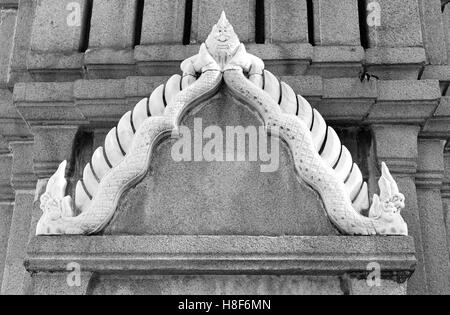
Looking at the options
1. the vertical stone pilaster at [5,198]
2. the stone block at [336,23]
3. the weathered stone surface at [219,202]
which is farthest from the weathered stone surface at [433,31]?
the vertical stone pilaster at [5,198]

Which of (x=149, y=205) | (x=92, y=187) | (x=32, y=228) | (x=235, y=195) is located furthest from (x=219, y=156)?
(x=32, y=228)

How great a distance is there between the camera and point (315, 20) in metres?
4.74

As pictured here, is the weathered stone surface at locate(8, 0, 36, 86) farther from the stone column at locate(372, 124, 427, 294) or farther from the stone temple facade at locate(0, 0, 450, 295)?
the stone column at locate(372, 124, 427, 294)

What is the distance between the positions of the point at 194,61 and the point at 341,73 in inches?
43.9

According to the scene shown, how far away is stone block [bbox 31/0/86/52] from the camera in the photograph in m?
4.80

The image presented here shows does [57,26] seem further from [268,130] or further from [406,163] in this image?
[406,163]

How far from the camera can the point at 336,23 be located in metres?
4.70

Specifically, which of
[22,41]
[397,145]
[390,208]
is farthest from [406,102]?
[22,41]

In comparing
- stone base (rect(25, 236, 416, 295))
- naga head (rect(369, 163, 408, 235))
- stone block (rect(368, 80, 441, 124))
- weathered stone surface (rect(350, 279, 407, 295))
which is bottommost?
weathered stone surface (rect(350, 279, 407, 295))

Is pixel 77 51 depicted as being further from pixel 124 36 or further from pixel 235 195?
pixel 235 195

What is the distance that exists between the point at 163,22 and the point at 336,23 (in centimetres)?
127

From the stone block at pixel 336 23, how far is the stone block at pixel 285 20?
4.1 inches

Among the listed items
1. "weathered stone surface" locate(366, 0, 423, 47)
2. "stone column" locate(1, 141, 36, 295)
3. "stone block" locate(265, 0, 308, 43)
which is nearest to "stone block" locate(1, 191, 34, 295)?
"stone column" locate(1, 141, 36, 295)
